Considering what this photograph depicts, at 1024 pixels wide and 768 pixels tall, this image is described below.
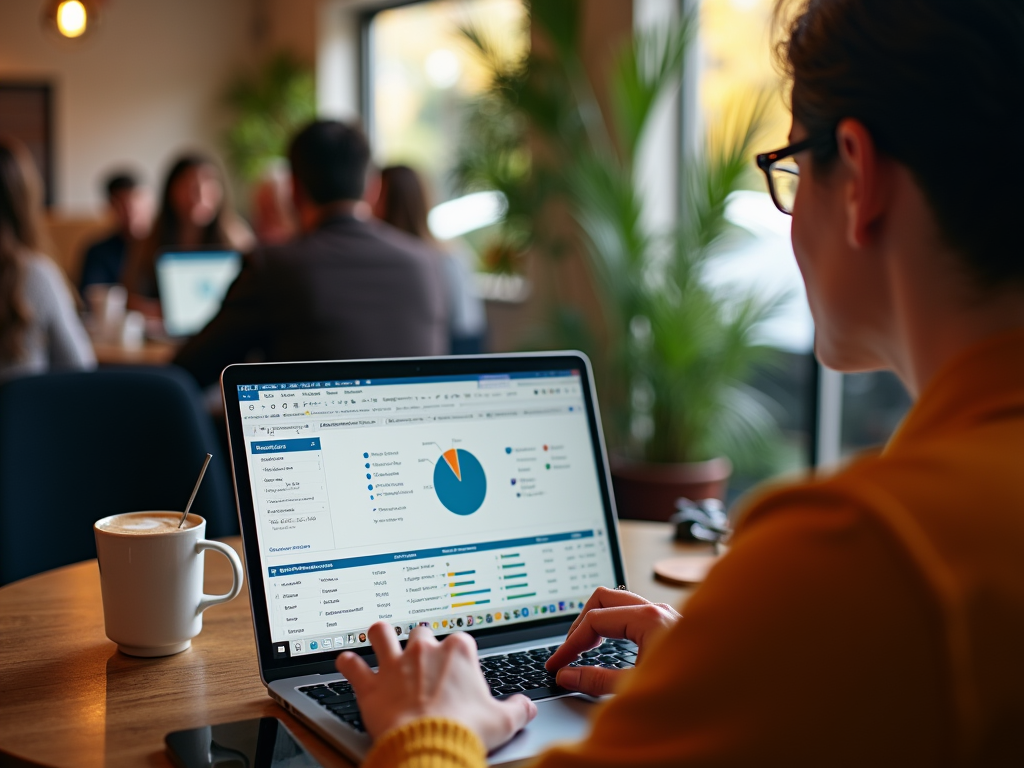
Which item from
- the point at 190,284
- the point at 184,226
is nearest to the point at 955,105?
the point at 190,284

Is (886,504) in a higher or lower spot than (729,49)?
lower

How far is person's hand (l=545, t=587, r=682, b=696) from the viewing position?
1001 mm

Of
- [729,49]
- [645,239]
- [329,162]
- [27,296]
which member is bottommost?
[27,296]

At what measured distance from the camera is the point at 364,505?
108 centimetres

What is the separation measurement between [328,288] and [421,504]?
1.64 m

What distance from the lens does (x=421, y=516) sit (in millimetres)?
1101

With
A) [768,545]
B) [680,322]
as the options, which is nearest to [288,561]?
[768,545]

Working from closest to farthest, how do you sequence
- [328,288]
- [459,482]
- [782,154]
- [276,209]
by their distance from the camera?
[782,154]
[459,482]
[328,288]
[276,209]

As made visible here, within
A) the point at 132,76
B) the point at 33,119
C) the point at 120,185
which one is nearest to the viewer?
the point at 120,185

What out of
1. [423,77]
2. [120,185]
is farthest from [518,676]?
[423,77]

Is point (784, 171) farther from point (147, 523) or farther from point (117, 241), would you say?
point (117, 241)

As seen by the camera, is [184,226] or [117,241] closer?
[184,226]

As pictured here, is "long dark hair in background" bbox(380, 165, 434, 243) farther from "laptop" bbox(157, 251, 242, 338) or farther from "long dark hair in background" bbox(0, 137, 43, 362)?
A: "long dark hair in background" bbox(0, 137, 43, 362)

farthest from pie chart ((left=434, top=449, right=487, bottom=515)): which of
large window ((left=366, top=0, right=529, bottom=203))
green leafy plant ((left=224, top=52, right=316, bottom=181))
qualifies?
green leafy plant ((left=224, top=52, right=316, bottom=181))
